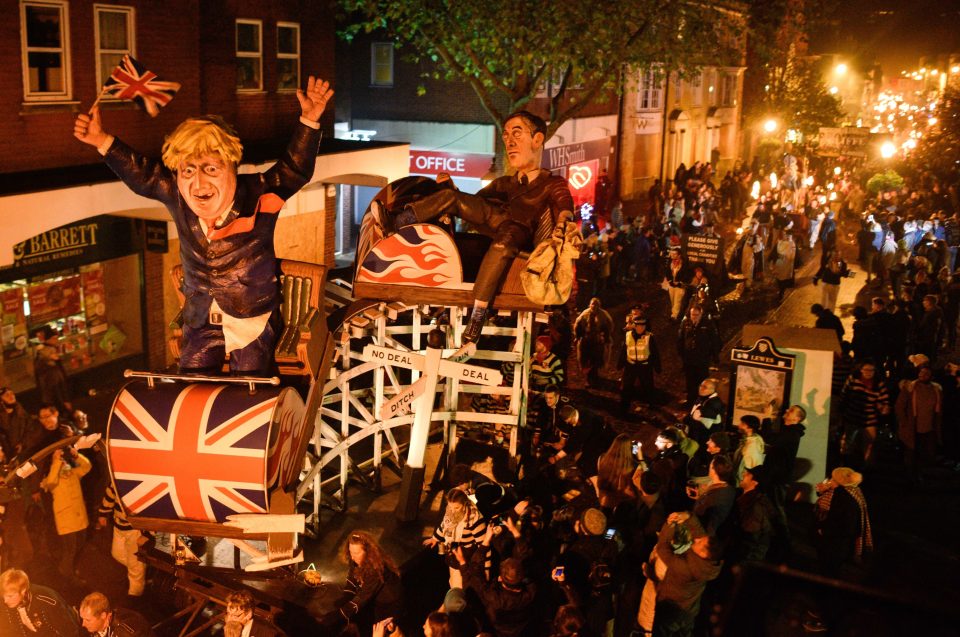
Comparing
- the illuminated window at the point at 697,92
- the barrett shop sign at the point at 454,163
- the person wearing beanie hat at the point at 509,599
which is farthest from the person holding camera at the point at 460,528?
the illuminated window at the point at 697,92

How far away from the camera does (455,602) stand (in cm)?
766

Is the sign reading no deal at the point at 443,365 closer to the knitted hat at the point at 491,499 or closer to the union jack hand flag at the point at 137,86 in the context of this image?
the knitted hat at the point at 491,499

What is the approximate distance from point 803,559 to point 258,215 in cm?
700

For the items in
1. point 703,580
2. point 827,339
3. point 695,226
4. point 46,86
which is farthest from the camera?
point 695,226

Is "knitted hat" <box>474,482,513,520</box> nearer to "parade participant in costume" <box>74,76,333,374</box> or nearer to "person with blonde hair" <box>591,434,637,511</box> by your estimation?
"person with blonde hair" <box>591,434,637,511</box>

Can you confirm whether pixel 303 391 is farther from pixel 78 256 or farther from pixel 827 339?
pixel 78 256

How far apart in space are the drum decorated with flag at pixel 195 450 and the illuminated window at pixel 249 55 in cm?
1340

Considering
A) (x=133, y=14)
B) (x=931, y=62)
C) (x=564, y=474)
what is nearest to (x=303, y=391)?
(x=564, y=474)

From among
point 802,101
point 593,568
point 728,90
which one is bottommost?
point 593,568

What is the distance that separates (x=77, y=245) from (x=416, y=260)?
8.65 metres

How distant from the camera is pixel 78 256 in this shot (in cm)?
1509

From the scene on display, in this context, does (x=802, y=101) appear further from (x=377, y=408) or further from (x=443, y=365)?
(x=443, y=365)

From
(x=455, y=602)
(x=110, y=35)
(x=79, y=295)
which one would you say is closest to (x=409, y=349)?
(x=455, y=602)

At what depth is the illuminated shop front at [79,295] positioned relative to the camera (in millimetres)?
14125
